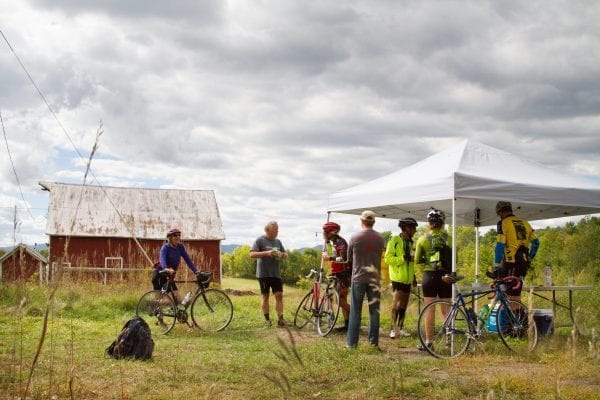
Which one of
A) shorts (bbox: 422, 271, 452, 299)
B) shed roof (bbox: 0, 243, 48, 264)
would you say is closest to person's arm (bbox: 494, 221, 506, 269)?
shorts (bbox: 422, 271, 452, 299)

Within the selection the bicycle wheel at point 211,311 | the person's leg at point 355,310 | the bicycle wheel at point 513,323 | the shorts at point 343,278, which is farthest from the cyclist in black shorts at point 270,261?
the bicycle wheel at point 513,323

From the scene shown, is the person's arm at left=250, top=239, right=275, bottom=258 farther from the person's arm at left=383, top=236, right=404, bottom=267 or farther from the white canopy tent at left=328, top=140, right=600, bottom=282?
the person's arm at left=383, top=236, right=404, bottom=267

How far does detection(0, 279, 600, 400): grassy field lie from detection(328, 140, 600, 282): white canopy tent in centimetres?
167

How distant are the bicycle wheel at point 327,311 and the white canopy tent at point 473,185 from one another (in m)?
1.49

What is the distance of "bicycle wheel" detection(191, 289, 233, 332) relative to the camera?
10734 millimetres

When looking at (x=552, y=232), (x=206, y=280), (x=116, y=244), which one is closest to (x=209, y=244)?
(x=116, y=244)

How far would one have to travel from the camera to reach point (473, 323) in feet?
26.9

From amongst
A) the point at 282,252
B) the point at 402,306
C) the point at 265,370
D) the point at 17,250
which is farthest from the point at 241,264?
the point at 265,370

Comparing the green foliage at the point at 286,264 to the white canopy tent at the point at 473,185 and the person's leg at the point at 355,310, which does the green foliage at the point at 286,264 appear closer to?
the white canopy tent at the point at 473,185

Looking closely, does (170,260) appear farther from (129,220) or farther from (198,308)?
(129,220)

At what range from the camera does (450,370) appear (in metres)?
7.24

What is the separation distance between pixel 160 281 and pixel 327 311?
2.89 m

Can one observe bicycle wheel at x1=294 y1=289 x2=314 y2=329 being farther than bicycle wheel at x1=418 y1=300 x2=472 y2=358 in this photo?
Yes

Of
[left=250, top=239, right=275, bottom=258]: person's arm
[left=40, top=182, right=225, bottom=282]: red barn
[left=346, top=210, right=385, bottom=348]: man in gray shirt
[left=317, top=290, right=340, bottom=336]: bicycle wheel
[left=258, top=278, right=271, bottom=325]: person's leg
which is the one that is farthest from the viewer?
[left=40, top=182, right=225, bottom=282]: red barn
